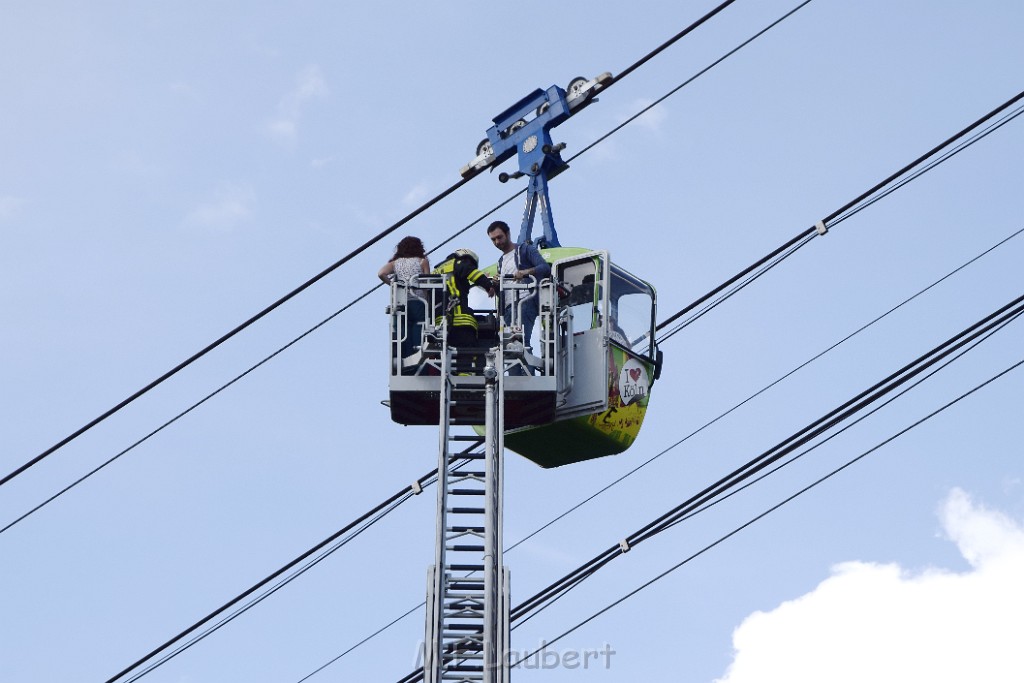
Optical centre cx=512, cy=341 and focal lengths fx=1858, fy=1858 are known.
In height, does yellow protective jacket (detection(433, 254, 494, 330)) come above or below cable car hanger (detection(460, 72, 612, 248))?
below

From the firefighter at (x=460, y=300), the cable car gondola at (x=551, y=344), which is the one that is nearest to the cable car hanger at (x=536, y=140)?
the cable car gondola at (x=551, y=344)

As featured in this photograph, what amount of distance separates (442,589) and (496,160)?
8377 mm

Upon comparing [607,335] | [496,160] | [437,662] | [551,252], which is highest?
[496,160]

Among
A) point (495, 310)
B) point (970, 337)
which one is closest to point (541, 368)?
point (495, 310)

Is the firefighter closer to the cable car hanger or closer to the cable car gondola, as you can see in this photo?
the cable car gondola

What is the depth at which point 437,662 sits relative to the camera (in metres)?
16.7

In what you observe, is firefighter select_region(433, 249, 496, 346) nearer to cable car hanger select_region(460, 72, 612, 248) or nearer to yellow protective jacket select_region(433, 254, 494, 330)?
yellow protective jacket select_region(433, 254, 494, 330)

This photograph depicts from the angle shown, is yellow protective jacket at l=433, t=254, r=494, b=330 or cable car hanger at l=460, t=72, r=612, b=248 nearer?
yellow protective jacket at l=433, t=254, r=494, b=330

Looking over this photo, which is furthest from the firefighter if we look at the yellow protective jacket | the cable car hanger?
the cable car hanger

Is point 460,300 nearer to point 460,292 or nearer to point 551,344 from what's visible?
point 460,292

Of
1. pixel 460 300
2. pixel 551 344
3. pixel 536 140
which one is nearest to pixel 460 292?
pixel 460 300

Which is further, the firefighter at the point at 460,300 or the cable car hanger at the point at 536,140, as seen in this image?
the cable car hanger at the point at 536,140

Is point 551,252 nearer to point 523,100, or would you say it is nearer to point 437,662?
point 523,100

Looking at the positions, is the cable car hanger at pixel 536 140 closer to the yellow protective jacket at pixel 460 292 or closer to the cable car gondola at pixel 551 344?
the cable car gondola at pixel 551 344
